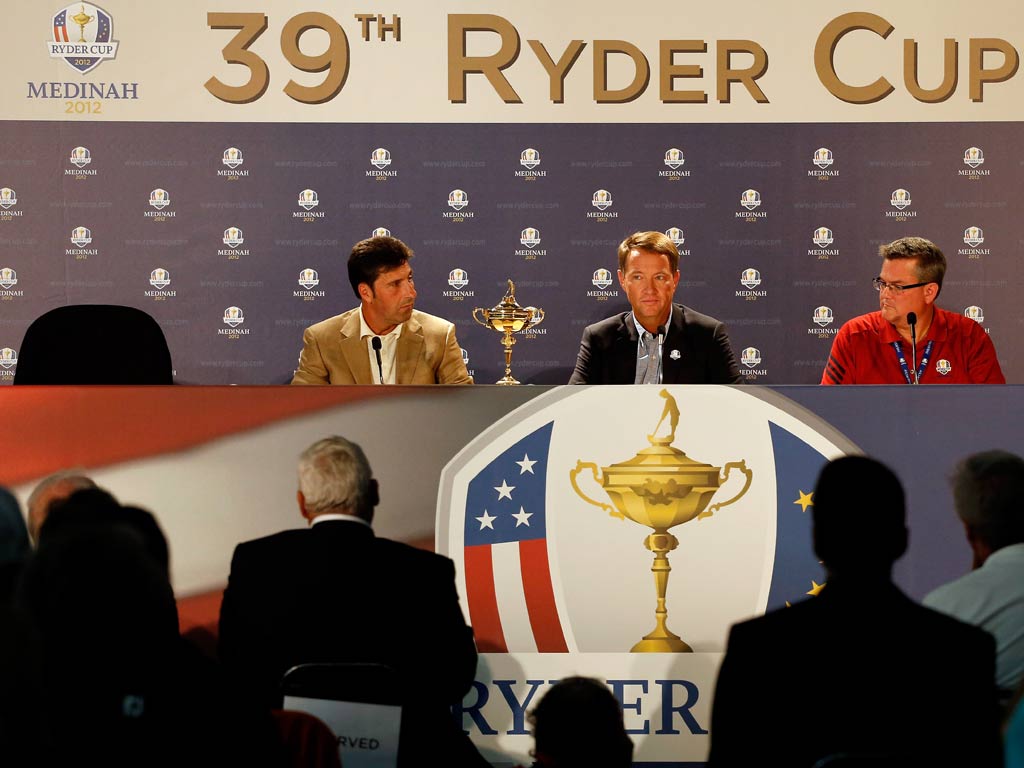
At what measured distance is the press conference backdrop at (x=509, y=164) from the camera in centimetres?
570

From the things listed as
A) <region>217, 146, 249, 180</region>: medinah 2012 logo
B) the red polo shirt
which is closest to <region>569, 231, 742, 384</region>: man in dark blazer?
the red polo shirt

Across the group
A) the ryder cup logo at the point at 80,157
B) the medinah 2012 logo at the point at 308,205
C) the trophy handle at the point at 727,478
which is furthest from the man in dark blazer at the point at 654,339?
the ryder cup logo at the point at 80,157

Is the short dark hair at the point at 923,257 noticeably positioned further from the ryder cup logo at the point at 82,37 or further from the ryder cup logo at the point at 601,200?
the ryder cup logo at the point at 82,37

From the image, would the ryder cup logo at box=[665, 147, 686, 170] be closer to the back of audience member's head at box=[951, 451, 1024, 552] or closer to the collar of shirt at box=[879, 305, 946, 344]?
the collar of shirt at box=[879, 305, 946, 344]

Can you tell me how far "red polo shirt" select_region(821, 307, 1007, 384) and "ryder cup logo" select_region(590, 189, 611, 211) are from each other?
1663mm

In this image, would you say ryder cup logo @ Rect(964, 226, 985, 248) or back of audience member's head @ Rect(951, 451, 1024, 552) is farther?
ryder cup logo @ Rect(964, 226, 985, 248)

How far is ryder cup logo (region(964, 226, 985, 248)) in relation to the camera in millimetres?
5746

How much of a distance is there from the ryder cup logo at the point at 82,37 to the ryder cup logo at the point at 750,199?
3.18 meters

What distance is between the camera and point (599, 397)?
112 inches

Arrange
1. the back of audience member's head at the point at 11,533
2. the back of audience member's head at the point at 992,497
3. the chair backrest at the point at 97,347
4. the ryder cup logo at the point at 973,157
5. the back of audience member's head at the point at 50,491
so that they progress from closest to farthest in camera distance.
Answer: the back of audience member's head at the point at 11,533 < the back of audience member's head at the point at 992,497 < the back of audience member's head at the point at 50,491 < the chair backrest at the point at 97,347 < the ryder cup logo at the point at 973,157

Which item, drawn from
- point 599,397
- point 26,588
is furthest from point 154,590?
point 599,397

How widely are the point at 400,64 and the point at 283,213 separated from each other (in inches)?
37.0

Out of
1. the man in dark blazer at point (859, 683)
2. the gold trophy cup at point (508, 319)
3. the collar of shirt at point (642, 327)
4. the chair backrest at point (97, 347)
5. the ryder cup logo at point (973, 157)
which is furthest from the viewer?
the ryder cup logo at point (973, 157)

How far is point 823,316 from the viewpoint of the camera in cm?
576
